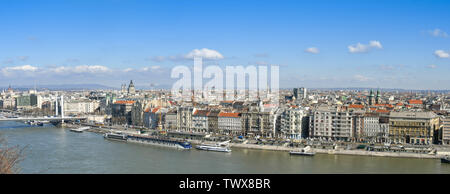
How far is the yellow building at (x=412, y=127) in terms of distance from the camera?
1269 cm

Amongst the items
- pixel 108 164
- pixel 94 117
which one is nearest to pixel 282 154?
pixel 108 164

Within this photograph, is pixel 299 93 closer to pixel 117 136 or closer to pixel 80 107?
pixel 80 107

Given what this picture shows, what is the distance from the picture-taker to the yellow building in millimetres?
12688

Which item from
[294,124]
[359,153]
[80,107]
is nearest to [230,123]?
[294,124]

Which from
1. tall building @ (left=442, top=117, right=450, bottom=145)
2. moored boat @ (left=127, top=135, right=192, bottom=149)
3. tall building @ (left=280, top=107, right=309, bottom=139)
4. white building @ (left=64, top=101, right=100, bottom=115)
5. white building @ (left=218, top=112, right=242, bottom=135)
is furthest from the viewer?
white building @ (left=64, top=101, right=100, bottom=115)

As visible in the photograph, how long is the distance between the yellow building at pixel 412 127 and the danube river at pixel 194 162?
233cm

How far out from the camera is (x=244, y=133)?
49.9 ft

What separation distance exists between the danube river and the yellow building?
2.33 meters

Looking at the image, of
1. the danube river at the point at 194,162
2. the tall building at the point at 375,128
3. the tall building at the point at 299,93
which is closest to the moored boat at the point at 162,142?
the danube river at the point at 194,162

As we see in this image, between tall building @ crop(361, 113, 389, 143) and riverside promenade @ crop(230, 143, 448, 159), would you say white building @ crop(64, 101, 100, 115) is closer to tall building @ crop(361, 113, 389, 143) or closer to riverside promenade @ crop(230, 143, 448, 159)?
riverside promenade @ crop(230, 143, 448, 159)

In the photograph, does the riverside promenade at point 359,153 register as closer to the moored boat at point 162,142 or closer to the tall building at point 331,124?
the tall building at point 331,124

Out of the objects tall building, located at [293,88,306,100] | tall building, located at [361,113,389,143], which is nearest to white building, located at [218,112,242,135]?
tall building, located at [361,113,389,143]
